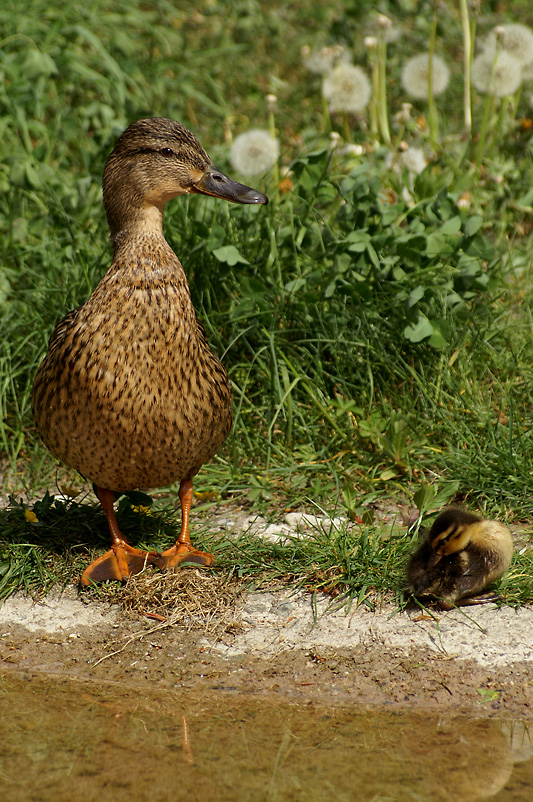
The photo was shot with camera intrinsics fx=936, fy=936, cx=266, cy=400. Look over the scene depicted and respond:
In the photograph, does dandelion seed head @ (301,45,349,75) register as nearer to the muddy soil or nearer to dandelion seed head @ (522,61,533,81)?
dandelion seed head @ (522,61,533,81)

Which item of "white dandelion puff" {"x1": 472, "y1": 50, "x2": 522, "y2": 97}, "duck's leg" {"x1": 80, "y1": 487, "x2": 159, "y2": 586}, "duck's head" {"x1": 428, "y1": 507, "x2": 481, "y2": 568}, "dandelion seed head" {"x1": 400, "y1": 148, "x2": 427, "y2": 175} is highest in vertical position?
"white dandelion puff" {"x1": 472, "y1": 50, "x2": 522, "y2": 97}

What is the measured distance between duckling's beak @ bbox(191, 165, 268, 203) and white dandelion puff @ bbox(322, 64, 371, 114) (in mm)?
2355

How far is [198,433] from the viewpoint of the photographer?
3.30 metres

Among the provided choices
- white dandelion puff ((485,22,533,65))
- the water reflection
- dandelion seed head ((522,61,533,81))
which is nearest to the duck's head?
the water reflection

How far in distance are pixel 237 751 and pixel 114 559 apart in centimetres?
106

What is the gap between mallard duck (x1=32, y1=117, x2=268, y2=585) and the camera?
312 centimetres

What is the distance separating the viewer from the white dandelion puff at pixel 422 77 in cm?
579

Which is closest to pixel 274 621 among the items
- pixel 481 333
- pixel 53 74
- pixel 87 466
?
pixel 87 466

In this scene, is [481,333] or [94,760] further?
[481,333]

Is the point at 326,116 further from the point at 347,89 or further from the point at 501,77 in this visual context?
the point at 501,77

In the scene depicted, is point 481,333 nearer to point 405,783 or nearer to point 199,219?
point 199,219

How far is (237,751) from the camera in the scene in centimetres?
254

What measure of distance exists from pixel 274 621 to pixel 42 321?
6.53 ft

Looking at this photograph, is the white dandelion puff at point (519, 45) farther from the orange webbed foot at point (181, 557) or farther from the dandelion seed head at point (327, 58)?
the orange webbed foot at point (181, 557)
